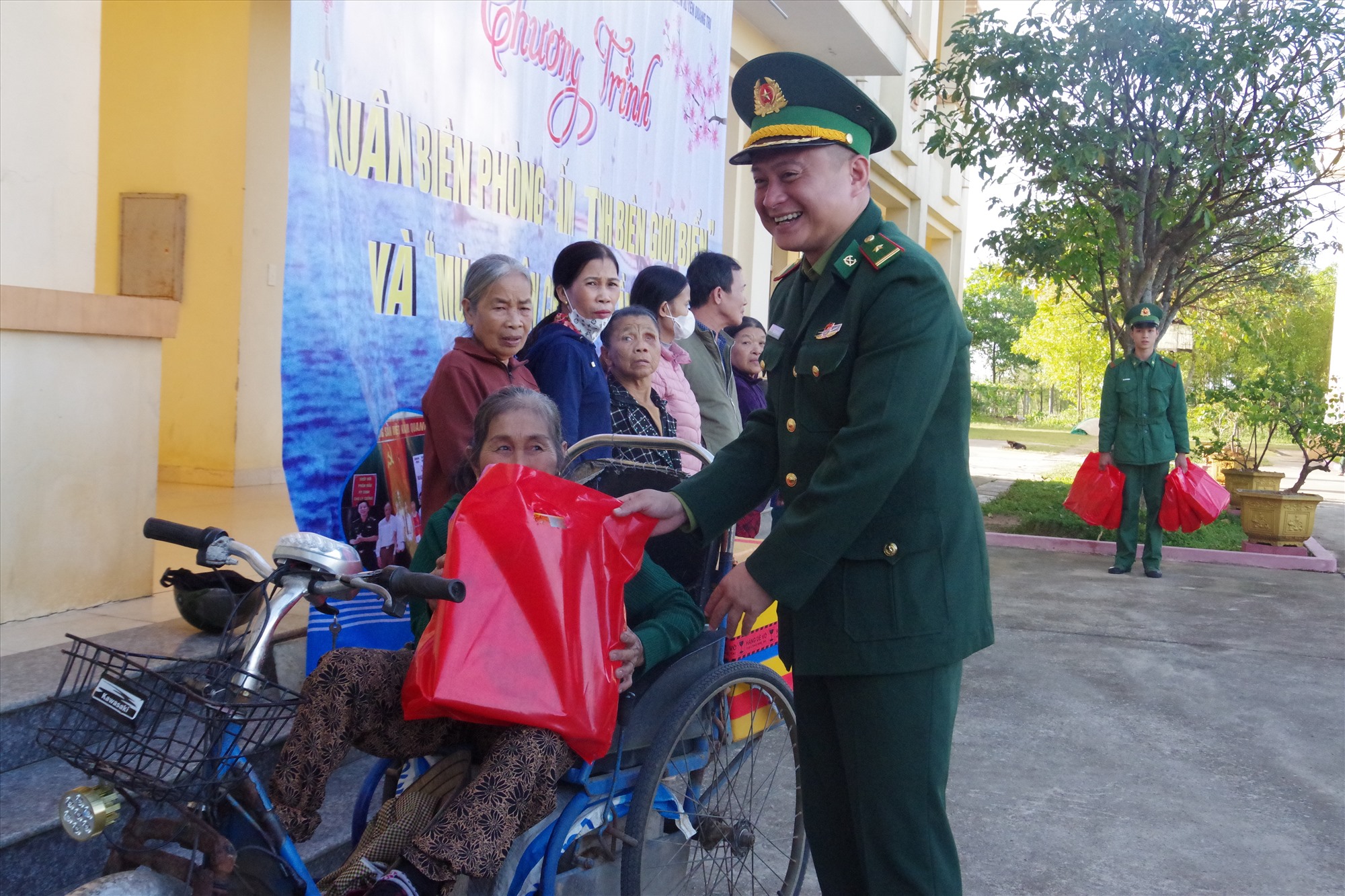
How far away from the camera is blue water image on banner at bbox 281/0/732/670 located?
3633 mm

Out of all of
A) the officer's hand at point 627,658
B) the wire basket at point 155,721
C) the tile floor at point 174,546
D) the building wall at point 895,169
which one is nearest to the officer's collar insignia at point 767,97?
the officer's hand at point 627,658

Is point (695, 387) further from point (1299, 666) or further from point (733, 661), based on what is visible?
point (1299, 666)

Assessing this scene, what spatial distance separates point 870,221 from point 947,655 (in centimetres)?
81

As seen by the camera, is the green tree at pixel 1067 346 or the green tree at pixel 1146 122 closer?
the green tree at pixel 1146 122

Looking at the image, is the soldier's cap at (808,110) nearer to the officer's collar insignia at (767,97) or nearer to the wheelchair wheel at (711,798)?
the officer's collar insignia at (767,97)

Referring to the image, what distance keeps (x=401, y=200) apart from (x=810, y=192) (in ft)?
7.87

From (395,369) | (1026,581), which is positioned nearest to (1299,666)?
(1026,581)

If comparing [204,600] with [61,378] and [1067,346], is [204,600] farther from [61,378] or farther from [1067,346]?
[1067,346]

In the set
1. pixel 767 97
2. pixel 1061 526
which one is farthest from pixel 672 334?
pixel 1061 526

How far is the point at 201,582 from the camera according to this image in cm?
365

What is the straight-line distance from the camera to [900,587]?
80.0 inches

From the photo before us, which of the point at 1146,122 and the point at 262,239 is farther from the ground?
the point at 1146,122

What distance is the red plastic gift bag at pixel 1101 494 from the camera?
825 centimetres

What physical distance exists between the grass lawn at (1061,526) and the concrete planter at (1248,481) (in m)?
0.27
